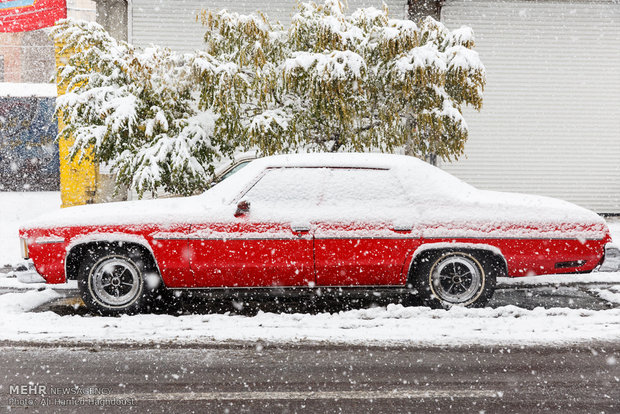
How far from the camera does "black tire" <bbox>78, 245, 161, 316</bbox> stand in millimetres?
5414

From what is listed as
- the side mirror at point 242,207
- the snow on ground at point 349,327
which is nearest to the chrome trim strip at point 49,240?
the snow on ground at point 349,327

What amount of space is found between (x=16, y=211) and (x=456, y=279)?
12.8m

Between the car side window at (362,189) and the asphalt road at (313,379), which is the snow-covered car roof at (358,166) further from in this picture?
the asphalt road at (313,379)

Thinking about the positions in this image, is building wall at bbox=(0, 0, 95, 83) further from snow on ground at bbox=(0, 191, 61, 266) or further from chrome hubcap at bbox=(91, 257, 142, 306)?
chrome hubcap at bbox=(91, 257, 142, 306)

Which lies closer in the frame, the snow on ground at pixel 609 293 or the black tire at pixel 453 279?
A: the black tire at pixel 453 279

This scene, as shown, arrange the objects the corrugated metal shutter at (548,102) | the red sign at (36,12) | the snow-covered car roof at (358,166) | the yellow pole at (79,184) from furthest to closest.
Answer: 1. the corrugated metal shutter at (548,102)
2. the red sign at (36,12)
3. the yellow pole at (79,184)
4. the snow-covered car roof at (358,166)

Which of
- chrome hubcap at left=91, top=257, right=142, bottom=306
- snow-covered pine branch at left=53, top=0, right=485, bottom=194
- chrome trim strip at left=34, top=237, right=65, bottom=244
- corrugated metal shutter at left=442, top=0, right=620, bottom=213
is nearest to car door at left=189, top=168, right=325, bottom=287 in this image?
chrome hubcap at left=91, top=257, right=142, bottom=306

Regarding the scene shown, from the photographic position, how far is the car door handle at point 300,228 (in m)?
5.33

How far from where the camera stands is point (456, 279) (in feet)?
18.2

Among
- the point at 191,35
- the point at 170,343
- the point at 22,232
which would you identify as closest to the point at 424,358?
the point at 170,343

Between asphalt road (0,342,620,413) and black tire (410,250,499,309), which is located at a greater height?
black tire (410,250,499,309)

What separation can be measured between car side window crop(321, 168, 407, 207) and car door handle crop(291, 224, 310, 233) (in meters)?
0.31

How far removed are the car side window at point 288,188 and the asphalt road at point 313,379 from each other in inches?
59.6

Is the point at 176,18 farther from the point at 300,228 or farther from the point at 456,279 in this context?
the point at 456,279
